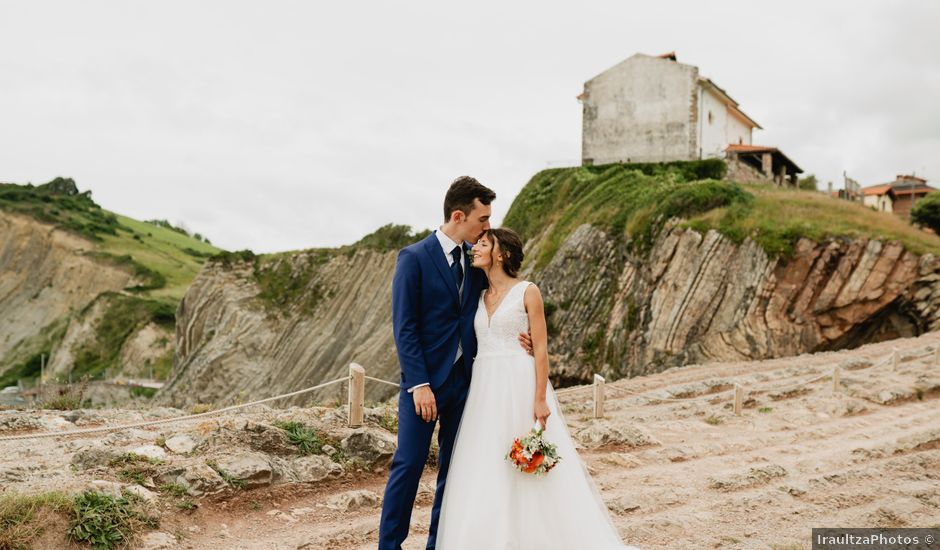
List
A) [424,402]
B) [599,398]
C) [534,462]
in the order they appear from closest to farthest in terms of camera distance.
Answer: [424,402], [534,462], [599,398]

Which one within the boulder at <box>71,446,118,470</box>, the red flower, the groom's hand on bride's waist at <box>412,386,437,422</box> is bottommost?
the boulder at <box>71,446,118,470</box>

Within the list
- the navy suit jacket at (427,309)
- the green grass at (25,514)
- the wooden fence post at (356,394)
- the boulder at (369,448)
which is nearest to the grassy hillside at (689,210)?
the wooden fence post at (356,394)

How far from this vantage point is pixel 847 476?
8055 millimetres

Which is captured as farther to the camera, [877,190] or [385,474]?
[877,190]

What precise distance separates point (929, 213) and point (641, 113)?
1719cm

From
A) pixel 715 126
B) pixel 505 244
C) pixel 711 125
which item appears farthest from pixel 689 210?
pixel 505 244

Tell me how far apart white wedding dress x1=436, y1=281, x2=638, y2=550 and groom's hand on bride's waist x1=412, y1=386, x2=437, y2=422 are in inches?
17.6

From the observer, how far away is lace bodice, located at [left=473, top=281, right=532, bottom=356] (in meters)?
5.15

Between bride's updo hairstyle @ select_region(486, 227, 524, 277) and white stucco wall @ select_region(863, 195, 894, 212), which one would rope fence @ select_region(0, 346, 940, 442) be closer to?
bride's updo hairstyle @ select_region(486, 227, 524, 277)

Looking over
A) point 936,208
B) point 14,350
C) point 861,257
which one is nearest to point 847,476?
point 861,257

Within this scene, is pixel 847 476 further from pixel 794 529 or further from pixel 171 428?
pixel 171 428

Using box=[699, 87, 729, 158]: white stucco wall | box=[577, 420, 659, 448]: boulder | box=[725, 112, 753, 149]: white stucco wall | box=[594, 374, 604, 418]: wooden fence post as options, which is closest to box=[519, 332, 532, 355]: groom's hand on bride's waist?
box=[577, 420, 659, 448]: boulder

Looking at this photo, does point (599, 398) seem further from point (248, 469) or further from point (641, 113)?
point (641, 113)

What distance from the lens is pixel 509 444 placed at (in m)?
5.05
